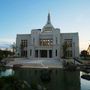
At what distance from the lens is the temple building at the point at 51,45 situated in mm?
66688

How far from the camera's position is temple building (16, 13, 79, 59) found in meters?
66.7

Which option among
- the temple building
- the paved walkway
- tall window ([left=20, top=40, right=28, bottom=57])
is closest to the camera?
the paved walkway

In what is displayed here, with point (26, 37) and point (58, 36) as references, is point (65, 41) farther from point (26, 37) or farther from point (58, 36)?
point (26, 37)

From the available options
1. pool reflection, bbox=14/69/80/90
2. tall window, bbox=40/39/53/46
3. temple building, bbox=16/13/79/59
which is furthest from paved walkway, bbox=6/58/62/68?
tall window, bbox=40/39/53/46

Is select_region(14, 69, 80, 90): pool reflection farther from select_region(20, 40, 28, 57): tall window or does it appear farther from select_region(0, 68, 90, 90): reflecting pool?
select_region(20, 40, 28, 57): tall window

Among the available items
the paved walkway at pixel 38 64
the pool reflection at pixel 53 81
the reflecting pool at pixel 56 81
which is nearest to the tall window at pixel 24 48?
the paved walkway at pixel 38 64

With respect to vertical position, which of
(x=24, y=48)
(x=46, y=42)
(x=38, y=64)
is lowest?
(x=38, y=64)

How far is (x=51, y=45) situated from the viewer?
68562 mm

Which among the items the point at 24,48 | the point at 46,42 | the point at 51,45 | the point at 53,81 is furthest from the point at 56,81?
the point at 24,48

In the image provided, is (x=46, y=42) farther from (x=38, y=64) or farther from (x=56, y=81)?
(x=56, y=81)

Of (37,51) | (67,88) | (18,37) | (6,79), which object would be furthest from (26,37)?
(6,79)

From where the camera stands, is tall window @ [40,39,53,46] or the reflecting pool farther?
tall window @ [40,39,53,46]

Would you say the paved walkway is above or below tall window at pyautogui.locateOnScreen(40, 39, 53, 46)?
below

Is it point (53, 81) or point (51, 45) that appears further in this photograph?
point (51, 45)
